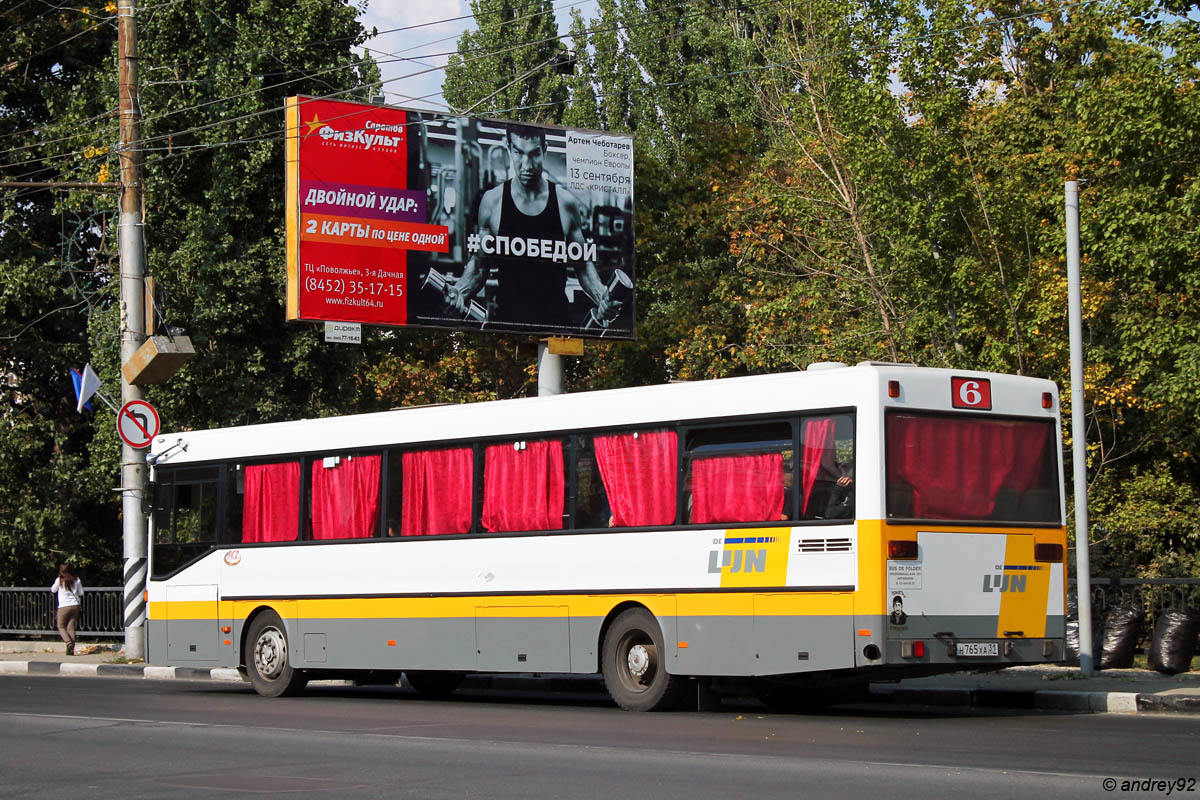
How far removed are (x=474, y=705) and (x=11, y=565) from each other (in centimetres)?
2080

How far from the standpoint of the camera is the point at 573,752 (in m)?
11.8

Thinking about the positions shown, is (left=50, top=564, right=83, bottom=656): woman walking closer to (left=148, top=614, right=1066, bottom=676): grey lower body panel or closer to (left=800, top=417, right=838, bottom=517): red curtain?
(left=148, top=614, right=1066, bottom=676): grey lower body panel

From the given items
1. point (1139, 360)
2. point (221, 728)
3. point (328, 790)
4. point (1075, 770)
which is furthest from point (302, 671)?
point (1139, 360)

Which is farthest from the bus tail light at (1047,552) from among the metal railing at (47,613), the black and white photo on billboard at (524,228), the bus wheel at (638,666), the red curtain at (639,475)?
the metal railing at (47,613)

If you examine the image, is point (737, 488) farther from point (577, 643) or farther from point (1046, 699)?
point (1046, 699)

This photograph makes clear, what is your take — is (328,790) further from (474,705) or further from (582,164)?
(582,164)

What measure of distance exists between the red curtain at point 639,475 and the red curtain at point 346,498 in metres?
3.48

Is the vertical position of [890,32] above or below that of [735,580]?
above

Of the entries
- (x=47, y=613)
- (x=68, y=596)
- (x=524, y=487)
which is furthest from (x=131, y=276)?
(x=524, y=487)

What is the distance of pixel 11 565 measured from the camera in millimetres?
35438

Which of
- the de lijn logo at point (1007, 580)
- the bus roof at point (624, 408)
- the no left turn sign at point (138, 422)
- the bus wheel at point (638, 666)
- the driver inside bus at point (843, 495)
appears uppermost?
the no left turn sign at point (138, 422)

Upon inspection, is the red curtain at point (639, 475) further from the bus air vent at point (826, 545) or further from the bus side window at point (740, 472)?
the bus air vent at point (826, 545)

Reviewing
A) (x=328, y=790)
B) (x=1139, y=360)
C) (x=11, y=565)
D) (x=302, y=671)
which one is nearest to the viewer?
(x=328, y=790)

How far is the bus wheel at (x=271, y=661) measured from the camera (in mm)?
19625
